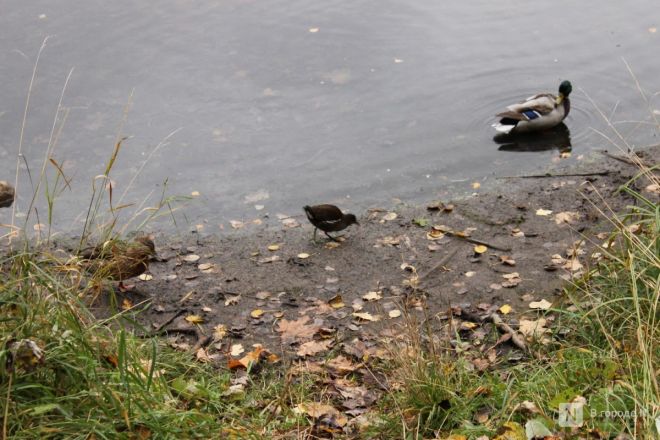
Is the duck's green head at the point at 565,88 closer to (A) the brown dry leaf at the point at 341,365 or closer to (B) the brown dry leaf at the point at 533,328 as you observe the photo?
(B) the brown dry leaf at the point at 533,328

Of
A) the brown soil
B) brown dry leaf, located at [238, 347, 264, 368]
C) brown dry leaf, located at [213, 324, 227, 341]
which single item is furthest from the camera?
the brown soil

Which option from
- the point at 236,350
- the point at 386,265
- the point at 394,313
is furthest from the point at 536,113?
the point at 236,350

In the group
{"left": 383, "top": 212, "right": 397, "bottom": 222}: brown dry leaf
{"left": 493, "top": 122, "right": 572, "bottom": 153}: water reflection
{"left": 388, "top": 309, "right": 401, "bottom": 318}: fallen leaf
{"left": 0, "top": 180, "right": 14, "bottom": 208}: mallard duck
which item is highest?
{"left": 0, "top": 180, "right": 14, "bottom": 208}: mallard duck

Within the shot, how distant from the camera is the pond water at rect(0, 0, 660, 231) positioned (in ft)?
29.4

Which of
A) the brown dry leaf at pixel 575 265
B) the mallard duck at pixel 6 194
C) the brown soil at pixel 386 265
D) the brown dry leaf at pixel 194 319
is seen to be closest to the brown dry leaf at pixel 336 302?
the brown soil at pixel 386 265

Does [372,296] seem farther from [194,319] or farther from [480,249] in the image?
[194,319]

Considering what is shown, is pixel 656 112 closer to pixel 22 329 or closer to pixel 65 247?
pixel 65 247

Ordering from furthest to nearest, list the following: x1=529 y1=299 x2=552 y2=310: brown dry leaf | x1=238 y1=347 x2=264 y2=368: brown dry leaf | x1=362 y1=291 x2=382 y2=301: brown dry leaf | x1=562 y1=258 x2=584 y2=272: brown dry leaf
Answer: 1. x1=362 y1=291 x2=382 y2=301: brown dry leaf
2. x1=562 y1=258 x2=584 y2=272: brown dry leaf
3. x1=529 y1=299 x2=552 y2=310: brown dry leaf
4. x1=238 y1=347 x2=264 y2=368: brown dry leaf

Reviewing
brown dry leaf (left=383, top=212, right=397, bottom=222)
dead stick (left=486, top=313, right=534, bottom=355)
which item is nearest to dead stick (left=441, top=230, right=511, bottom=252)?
brown dry leaf (left=383, top=212, right=397, bottom=222)

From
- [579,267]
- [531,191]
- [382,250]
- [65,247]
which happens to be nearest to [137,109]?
[65,247]

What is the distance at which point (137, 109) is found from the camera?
10.2m

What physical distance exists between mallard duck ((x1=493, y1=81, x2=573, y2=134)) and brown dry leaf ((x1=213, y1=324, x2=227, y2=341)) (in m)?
4.68

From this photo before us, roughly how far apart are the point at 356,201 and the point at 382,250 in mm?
1189

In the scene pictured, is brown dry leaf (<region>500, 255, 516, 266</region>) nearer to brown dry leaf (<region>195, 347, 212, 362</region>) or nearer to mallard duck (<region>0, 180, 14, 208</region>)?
brown dry leaf (<region>195, 347, 212, 362</region>)
